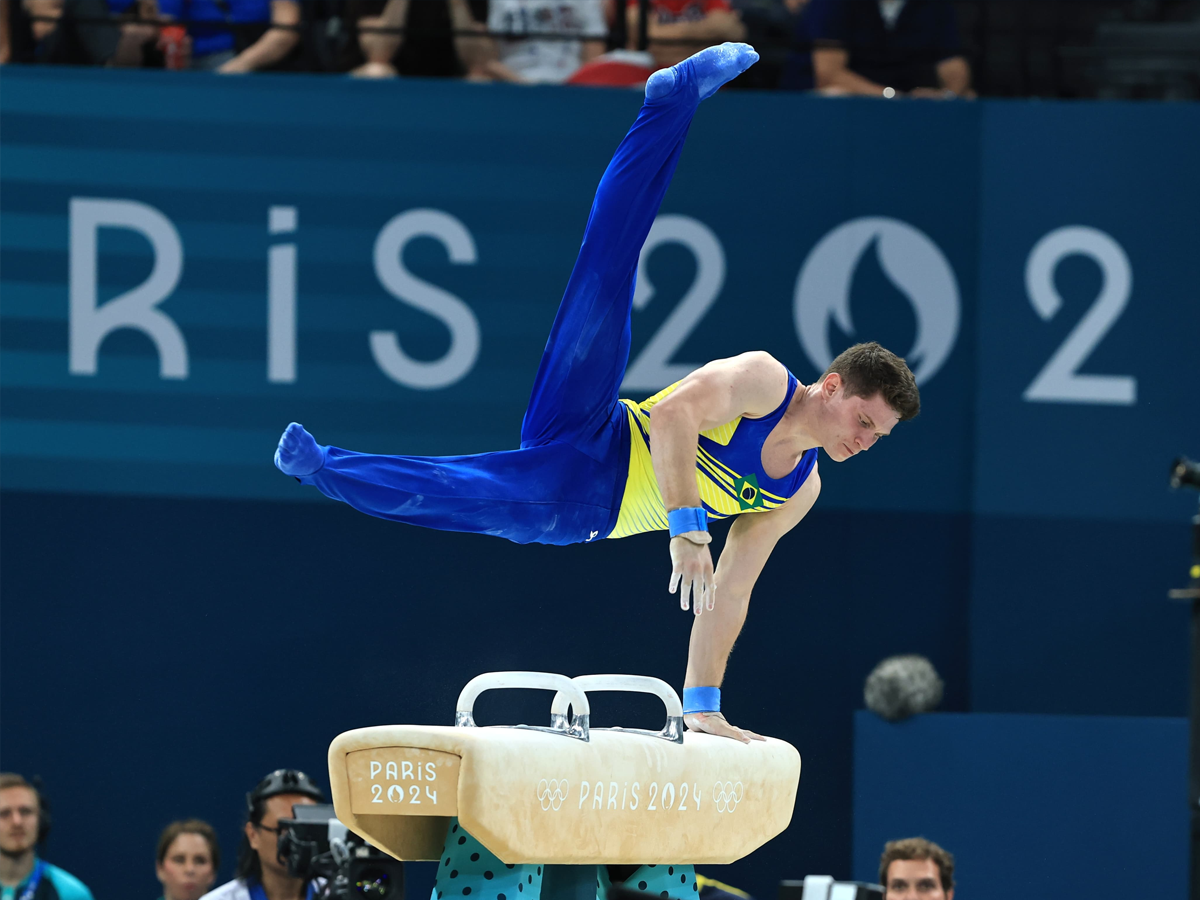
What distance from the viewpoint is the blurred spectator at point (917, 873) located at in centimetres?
477

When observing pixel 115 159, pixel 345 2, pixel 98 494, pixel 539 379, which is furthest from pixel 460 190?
pixel 539 379

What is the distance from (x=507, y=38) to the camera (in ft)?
21.9

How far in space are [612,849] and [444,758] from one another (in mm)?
492

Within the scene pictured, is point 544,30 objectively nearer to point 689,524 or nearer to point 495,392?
point 495,392

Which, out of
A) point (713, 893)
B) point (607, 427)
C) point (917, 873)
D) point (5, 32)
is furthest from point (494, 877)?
point (5, 32)

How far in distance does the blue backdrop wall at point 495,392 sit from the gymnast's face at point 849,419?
2.85 m

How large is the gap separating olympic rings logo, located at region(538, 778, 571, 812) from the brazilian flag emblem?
1.04m

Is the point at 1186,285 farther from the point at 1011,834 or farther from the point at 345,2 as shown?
the point at 345,2

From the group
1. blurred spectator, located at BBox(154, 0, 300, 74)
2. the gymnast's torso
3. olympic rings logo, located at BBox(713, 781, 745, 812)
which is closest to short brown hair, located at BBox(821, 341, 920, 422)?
the gymnast's torso

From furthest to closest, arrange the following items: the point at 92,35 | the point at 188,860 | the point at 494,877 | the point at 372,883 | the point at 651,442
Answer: the point at 92,35
the point at 188,860
the point at 372,883
the point at 651,442
the point at 494,877

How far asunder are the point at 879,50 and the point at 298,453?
4.37 metres

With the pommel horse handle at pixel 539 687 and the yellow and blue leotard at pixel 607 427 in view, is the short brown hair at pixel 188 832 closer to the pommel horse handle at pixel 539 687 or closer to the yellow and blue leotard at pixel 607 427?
the yellow and blue leotard at pixel 607 427

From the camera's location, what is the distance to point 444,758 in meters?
2.91

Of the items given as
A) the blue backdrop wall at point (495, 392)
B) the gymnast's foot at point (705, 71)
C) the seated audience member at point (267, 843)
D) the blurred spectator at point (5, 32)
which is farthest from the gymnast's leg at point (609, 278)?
the blurred spectator at point (5, 32)
